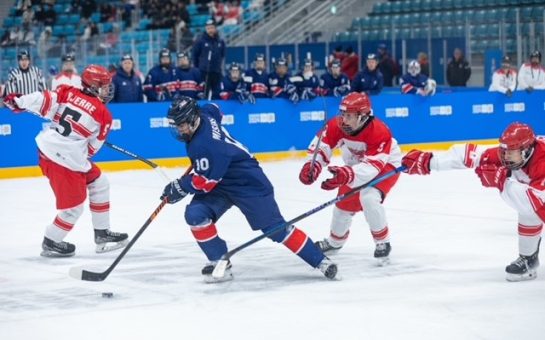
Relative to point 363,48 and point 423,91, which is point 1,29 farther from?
point 423,91

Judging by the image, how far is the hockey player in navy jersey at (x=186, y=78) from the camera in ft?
48.4

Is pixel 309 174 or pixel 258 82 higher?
pixel 309 174

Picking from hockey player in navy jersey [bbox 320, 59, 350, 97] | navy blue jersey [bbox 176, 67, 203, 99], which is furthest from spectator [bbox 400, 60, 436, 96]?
navy blue jersey [bbox 176, 67, 203, 99]

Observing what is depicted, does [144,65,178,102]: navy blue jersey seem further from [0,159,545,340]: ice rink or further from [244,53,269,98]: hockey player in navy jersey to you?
[0,159,545,340]: ice rink

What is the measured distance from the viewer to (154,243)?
28.7ft

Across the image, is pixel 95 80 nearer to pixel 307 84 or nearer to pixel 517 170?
pixel 517 170

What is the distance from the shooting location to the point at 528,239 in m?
7.00

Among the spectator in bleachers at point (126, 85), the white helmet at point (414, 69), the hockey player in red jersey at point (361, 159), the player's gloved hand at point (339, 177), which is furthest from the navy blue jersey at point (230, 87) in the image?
the player's gloved hand at point (339, 177)

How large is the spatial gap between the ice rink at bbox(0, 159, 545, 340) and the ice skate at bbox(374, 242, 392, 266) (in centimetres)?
8

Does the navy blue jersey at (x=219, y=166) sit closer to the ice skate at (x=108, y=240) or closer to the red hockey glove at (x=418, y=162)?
the red hockey glove at (x=418, y=162)

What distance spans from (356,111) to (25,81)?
7820mm

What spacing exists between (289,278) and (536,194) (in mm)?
1515

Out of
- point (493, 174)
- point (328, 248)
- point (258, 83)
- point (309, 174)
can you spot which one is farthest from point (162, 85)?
point (493, 174)

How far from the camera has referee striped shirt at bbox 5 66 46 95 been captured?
14.5 m
